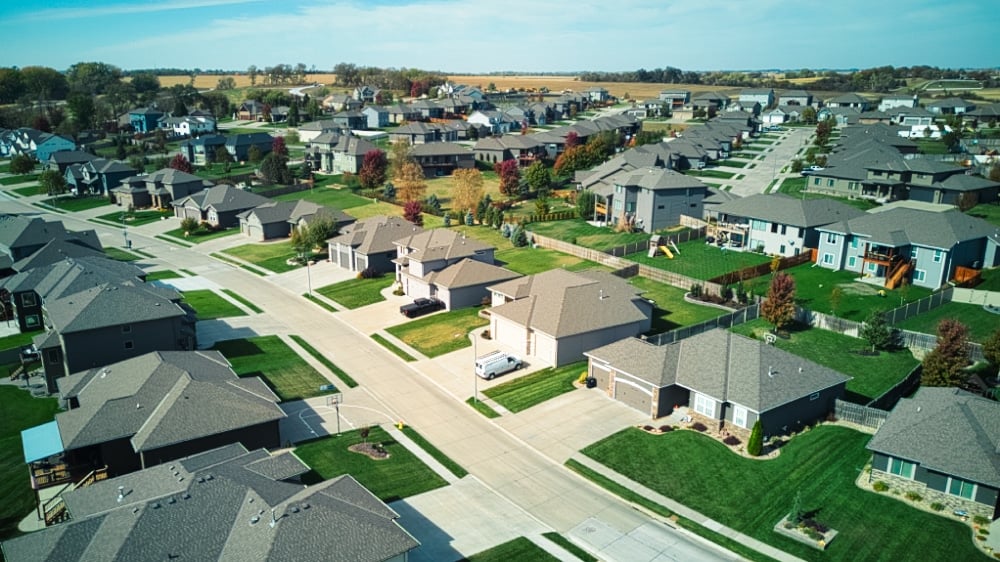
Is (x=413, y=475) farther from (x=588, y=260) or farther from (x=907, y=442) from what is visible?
(x=588, y=260)

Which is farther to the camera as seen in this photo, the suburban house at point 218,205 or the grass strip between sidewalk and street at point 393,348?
the suburban house at point 218,205

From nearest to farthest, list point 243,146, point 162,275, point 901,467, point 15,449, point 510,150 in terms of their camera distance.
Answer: point 901,467 < point 15,449 < point 162,275 < point 510,150 < point 243,146

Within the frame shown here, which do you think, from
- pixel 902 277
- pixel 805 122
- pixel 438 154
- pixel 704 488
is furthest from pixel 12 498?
pixel 805 122

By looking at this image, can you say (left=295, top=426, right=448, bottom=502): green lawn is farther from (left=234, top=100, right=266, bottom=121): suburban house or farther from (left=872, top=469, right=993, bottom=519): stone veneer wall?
(left=234, top=100, right=266, bottom=121): suburban house

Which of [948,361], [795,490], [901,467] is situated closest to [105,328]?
[795,490]

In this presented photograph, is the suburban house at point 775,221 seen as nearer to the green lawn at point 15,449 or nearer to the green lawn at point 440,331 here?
the green lawn at point 440,331

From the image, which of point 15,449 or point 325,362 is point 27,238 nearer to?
point 15,449

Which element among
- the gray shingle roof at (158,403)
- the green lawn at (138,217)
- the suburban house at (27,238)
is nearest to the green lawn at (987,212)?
the gray shingle roof at (158,403)
